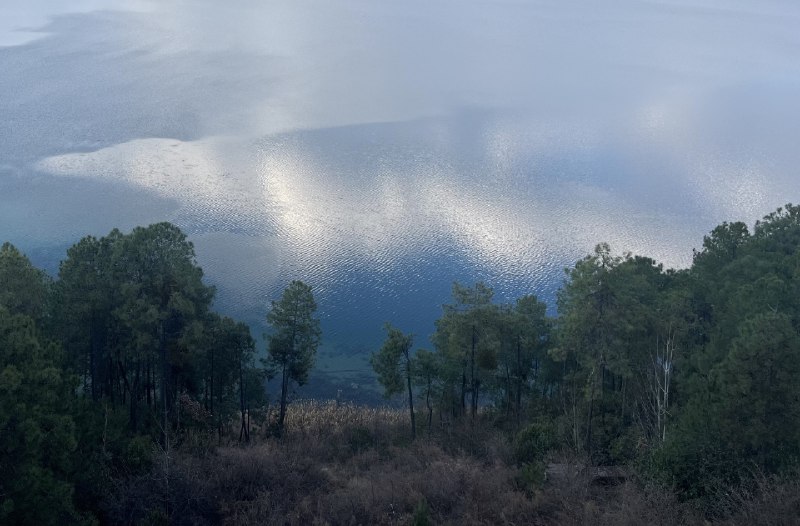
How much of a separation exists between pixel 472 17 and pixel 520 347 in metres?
74.6

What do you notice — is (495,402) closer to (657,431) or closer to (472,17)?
(657,431)

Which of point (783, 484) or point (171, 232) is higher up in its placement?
point (171, 232)

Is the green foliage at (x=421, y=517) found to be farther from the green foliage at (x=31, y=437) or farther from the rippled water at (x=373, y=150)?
the rippled water at (x=373, y=150)

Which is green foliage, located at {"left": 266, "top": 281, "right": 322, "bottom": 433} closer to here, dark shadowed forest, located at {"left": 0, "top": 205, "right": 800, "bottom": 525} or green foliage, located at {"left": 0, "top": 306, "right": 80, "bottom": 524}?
dark shadowed forest, located at {"left": 0, "top": 205, "right": 800, "bottom": 525}

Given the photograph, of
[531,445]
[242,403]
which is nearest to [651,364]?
[531,445]

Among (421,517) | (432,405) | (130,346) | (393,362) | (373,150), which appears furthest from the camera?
(373,150)

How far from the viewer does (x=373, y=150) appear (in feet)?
142

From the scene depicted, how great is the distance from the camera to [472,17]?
88.2 meters

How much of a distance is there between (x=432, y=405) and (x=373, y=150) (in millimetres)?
23443

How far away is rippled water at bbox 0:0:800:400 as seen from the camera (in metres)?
31.9

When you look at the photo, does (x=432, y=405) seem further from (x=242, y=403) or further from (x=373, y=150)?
(x=373, y=150)

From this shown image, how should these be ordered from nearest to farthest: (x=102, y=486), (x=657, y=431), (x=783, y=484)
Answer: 1. (x=783, y=484)
2. (x=102, y=486)
3. (x=657, y=431)

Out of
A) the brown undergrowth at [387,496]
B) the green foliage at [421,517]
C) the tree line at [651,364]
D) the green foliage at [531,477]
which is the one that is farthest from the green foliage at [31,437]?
the tree line at [651,364]

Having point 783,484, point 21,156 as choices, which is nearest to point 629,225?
point 783,484
